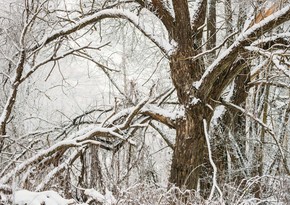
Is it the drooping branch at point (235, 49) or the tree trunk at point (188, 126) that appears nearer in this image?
the drooping branch at point (235, 49)

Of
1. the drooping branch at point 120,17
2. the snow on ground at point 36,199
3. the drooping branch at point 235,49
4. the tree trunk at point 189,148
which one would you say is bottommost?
the snow on ground at point 36,199

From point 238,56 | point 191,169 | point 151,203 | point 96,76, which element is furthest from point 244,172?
point 96,76

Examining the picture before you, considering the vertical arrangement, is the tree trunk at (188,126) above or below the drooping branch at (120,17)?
below

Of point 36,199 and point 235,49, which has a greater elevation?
point 235,49

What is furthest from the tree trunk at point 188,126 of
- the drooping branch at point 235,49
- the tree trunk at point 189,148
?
the drooping branch at point 235,49

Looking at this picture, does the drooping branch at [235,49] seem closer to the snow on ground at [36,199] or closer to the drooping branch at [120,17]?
the drooping branch at [120,17]

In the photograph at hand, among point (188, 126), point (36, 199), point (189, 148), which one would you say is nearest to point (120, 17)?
point (188, 126)

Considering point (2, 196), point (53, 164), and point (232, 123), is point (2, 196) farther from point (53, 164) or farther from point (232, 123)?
point (232, 123)

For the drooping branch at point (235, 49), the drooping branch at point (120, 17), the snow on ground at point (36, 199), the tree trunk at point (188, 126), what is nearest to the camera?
the snow on ground at point (36, 199)

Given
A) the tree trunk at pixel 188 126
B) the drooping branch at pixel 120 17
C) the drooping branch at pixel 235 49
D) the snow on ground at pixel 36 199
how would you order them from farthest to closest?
1. the drooping branch at pixel 120 17
2. the tree trunk at pixel 188 126
3. the drooping branch at pixel 235 49
4. the snow on ground at pixel 36 199

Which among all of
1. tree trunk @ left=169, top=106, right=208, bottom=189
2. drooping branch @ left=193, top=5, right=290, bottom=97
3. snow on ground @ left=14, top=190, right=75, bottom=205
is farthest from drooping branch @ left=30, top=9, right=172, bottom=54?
snow on ground @ left=14, top=190, right=75, bottom=205

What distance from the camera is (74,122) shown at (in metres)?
9.80

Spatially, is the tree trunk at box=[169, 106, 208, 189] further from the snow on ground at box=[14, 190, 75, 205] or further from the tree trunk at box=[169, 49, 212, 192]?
the snow on ground at box=[14, 190, 75, 205]

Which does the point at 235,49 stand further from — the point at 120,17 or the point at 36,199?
the point at 36,199
